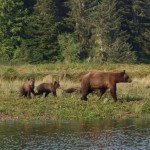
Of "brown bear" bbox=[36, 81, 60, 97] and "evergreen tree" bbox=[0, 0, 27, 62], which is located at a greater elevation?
"evergreen tree" bbox=[0, 0, 27, 62]

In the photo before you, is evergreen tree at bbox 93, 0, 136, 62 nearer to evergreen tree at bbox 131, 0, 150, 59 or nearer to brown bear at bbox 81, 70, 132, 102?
evergreen tree at bbox 131, 0, 150, 59

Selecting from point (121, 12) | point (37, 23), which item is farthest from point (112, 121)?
point (121, 12)

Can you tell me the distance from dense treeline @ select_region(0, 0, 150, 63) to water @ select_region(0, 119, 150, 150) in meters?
39.1

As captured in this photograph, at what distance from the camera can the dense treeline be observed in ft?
206

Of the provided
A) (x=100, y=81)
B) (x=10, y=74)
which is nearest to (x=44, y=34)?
(x=10, y=74)

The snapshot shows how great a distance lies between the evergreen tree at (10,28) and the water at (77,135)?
43.2 meters

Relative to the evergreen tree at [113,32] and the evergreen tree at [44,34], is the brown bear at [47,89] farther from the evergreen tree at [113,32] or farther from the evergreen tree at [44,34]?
the evergreen tree at [44,34]

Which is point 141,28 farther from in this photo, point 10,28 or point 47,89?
point 47,89

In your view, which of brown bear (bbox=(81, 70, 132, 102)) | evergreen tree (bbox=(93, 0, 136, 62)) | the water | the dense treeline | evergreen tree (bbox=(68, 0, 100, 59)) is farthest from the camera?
evergreen tree (bbox=(68, 0, 100, 59))

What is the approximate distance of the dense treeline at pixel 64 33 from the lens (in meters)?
62.7

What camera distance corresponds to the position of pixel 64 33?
2657 inches

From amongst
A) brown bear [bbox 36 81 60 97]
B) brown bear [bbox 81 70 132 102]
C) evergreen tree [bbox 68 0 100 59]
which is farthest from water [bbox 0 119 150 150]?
evergreen tree [bbox 68 0 100 59]

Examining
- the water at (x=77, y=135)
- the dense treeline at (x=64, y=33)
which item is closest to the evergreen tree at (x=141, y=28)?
the dense treeline at (x=64, y=33)

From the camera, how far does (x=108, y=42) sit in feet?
211
